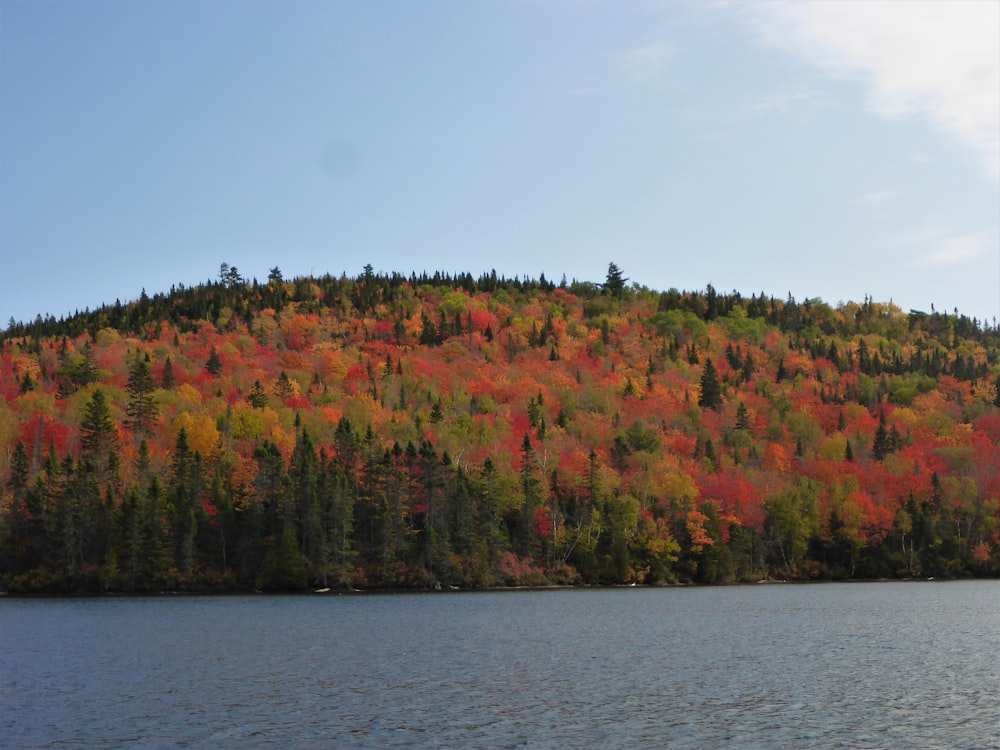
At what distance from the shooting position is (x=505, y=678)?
169 feet

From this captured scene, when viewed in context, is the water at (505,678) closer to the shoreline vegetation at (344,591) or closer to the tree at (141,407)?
the shoreline vegetation at (344,591)

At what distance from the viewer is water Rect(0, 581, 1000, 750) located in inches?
1512

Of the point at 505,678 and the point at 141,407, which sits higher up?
the point at 141,407

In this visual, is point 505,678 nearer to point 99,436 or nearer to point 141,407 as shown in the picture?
point 99,436

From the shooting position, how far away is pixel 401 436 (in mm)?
191500

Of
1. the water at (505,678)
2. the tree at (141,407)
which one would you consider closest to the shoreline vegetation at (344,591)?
the water at (505,678)

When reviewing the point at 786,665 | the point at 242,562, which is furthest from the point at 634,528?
the point at 786,665

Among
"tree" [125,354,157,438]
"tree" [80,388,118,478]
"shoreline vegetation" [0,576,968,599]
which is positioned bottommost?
"shoreline vegetation" [0,576,968,599]

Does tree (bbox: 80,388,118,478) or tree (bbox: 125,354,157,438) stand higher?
tree (bbox: 125,354,157,438)

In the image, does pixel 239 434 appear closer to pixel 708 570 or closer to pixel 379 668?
pixel 708 570

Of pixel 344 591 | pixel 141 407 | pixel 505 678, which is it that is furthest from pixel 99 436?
pixel 505 678

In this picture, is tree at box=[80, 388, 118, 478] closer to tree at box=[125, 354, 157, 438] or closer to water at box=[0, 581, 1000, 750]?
tree at box=[125, 354, 157, 438]

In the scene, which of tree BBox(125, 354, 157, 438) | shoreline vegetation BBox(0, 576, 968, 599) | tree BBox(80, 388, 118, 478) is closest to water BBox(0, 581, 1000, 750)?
shoreline vegetation BBox(0, 576, 968, 599)

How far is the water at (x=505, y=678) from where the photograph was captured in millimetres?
38406
